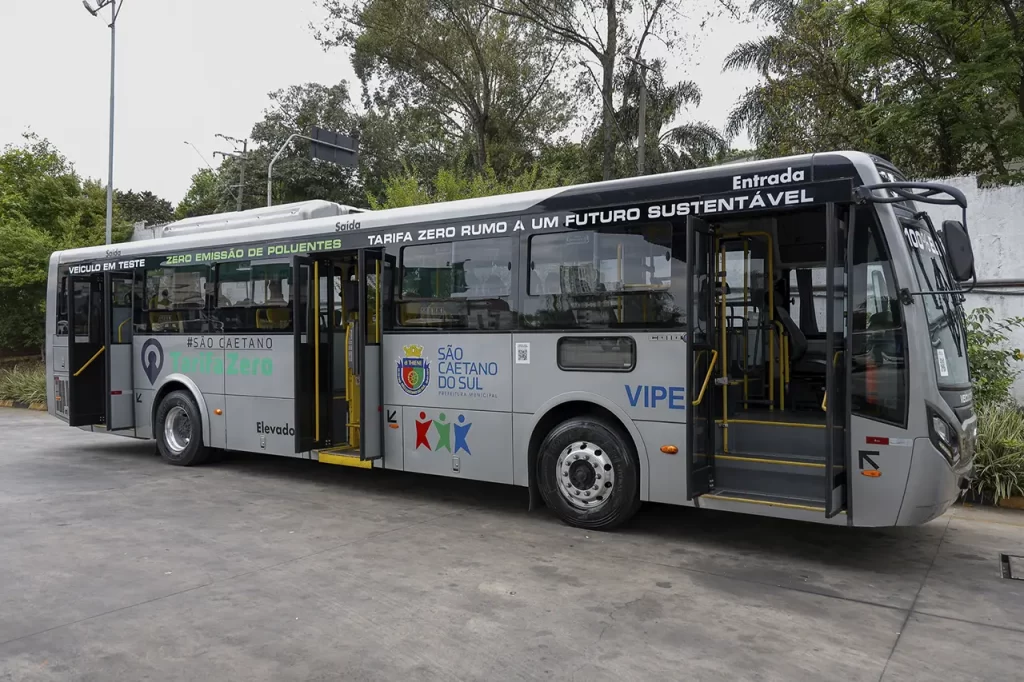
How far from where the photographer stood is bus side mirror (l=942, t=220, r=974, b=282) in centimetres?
553

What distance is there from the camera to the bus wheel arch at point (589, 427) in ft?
22.3

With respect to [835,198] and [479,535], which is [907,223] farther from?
[479,535]

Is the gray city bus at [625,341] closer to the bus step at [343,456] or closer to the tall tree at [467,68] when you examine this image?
the bus step at [343,456]

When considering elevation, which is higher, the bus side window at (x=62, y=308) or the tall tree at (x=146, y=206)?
the tall tree at (x=146, y=206)

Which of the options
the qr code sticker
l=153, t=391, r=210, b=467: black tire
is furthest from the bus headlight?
l=153, t=391, r=210, b=467: black tire

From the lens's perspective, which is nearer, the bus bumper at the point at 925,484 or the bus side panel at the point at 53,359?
the bus bumper at the point at 925,484

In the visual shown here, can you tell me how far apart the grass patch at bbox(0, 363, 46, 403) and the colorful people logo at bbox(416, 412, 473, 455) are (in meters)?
15.0

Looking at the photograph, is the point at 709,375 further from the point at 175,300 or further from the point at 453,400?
the point at 175,300

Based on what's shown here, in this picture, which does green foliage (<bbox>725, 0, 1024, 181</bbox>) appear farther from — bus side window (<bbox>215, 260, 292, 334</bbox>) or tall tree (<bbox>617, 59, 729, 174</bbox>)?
bus side window (<bbox>215, 260, 292, 334</bbox>)

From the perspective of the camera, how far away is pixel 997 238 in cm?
1193

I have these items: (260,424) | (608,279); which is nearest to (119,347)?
(260,424)

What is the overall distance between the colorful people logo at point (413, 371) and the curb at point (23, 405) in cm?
1458

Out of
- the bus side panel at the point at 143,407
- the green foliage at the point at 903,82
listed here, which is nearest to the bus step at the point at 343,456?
the bus side panel at the point at 143,407

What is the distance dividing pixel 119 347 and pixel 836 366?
947 cm
